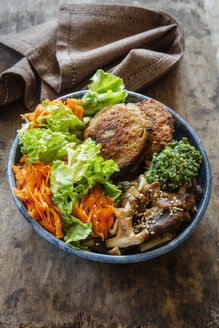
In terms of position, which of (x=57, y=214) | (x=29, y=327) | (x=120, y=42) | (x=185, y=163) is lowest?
(x=29, y=327)

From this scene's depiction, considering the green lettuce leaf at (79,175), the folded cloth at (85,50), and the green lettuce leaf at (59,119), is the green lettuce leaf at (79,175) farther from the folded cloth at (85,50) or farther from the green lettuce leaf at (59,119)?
the folded cloth at (85,50)

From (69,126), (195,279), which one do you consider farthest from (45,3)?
(195,279)

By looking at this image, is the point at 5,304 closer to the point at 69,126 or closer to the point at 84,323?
the point at 84,323

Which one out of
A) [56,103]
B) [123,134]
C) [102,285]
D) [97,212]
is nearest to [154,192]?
[97,212]

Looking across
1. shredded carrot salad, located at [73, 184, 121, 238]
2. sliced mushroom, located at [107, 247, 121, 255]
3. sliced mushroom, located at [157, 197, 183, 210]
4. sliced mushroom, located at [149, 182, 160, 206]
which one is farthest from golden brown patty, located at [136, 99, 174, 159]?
sliced mushroom, located at [107, 247, 121, 255]

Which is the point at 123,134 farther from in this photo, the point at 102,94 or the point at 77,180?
the point at 77,180

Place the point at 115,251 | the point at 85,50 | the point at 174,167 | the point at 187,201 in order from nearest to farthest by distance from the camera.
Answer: the point at 115,251 < the point at 187,201 < the point at 174,167 < the point at 85,50
